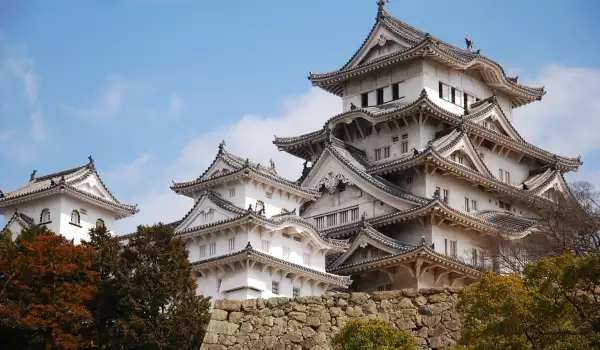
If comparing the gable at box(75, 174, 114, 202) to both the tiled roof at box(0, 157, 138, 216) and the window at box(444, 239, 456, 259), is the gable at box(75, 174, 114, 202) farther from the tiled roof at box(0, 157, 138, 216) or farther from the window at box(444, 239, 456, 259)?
the window at box(444, 239, 456, 259)

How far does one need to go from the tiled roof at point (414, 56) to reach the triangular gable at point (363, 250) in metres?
11.3

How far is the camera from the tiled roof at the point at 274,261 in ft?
160

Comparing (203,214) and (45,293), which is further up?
(203,214)

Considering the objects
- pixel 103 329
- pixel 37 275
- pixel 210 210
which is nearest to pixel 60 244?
pixel 37 275

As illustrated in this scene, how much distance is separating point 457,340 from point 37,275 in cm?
1800

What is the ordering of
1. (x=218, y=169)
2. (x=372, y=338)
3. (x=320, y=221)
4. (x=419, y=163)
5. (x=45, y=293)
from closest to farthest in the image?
(x=372, y=338)
(x=45, y=293)
(x=218, y=169)
(x=419, y=163)
(x=320, y=221)

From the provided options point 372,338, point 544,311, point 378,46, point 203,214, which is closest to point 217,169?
point 203,214

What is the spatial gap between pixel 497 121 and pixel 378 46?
7.33 meters

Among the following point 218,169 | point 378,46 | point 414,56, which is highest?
point 378,46

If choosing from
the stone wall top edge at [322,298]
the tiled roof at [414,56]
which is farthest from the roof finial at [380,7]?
the stone wall top edge at [322,298]

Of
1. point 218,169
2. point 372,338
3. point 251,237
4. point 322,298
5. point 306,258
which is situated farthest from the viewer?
point 218,169

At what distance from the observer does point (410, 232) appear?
5528 centimetres

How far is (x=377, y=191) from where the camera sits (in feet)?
184

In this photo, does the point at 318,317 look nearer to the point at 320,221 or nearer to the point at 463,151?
the point at 320,221
